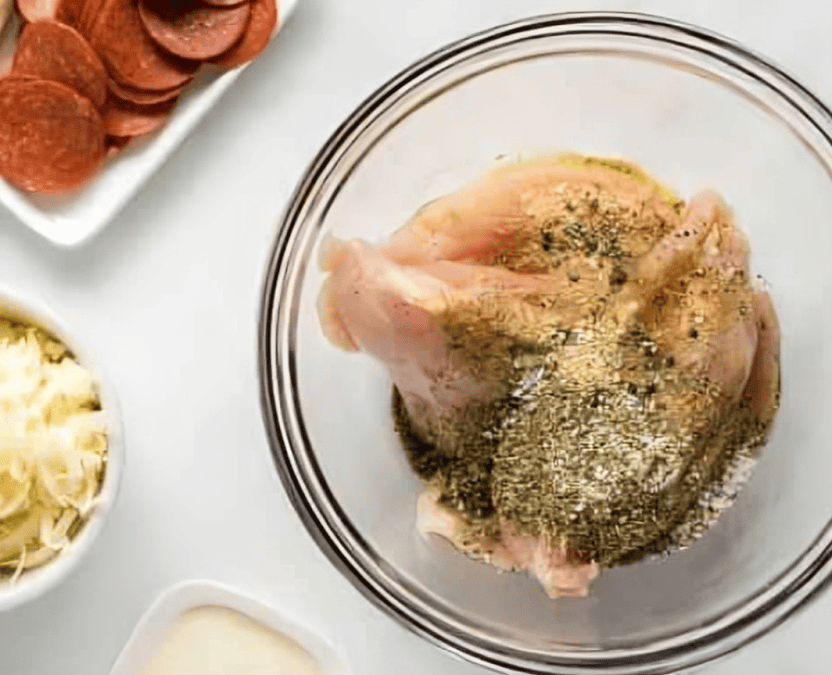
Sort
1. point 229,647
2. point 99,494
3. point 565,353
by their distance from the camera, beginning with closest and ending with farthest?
point 565,353, point 99,494, point 229,647

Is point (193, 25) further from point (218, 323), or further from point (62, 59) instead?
point (218, 323)

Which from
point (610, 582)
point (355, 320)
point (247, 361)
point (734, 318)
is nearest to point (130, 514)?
point (247, 361)

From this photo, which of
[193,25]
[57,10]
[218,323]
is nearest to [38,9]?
[57,10]

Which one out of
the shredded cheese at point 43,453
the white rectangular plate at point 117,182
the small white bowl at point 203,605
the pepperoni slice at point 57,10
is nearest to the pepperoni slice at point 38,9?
the pepperoni slice at point 57,10

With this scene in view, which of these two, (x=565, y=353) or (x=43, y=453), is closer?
(x=565, y=353)

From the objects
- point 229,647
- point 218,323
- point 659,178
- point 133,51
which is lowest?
point 229,647

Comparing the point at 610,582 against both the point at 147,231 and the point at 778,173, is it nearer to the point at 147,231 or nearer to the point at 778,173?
the point at 778,173

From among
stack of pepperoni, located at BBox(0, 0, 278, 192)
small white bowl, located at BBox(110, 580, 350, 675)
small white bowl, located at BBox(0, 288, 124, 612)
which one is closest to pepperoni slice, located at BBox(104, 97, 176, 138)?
stack of pepperoni, located at BBox(0, 0, 278, 192)

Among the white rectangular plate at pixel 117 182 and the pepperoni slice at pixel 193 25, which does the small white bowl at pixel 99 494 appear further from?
the pepperoni slice at pixel 193 25
